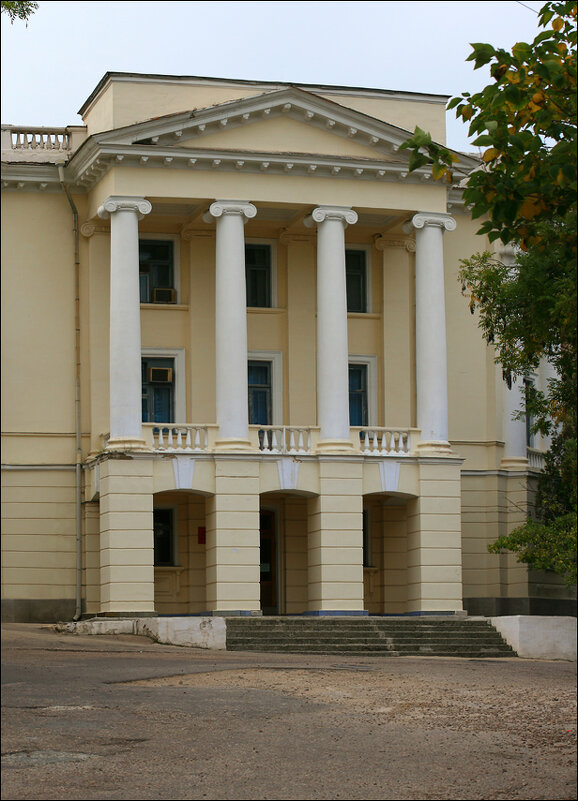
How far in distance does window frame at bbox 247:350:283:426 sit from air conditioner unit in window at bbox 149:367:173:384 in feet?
7.23

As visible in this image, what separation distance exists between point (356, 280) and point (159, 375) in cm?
595

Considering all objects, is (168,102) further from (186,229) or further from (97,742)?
(97,742)

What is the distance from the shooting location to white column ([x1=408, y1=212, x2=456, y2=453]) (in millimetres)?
35375

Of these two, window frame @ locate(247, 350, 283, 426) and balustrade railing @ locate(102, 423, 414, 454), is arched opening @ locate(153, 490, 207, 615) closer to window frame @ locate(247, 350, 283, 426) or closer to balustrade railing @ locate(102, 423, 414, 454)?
balustrade railing @ locate(102, 423, 414, 454)

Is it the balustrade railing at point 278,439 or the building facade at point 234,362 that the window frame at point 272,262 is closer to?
the building facade at point 234,362

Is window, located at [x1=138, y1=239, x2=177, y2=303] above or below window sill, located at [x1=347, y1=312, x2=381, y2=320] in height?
above

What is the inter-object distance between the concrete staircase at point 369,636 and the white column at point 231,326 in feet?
15.3

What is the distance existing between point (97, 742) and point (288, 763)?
2.03 m

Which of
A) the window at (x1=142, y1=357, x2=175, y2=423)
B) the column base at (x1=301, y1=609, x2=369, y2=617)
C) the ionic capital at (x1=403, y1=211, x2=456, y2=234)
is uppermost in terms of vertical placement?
the ionic capital at (x1=403, y1=211, x2=456, y2=234)

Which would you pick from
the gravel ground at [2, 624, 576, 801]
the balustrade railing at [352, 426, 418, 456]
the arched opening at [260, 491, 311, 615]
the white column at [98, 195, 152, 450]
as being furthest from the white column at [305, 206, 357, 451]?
the gravel ground at [2, 624, 576, 801]

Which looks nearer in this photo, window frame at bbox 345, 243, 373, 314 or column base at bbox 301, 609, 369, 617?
column base at bbox 301, 609, 369, 617

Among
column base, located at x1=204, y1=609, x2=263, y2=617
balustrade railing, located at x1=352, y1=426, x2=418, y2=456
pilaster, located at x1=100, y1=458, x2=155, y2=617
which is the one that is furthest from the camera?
balustrade railing, located at x1=352, y1=426, x2=418, y2=456

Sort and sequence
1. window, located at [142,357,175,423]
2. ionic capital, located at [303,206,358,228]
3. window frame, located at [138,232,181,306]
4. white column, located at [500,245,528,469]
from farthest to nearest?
white column, located at [500,245,528,469] < window frame, located at [138,232,181,306] < window, located at [142,357,175,423] < ionic capital, located at [303,206,358,228]

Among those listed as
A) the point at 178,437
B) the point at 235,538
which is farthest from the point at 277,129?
the point at 235,538
